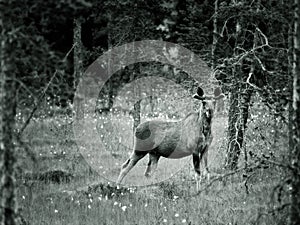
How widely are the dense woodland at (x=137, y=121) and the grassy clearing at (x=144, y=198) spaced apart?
0.03 m

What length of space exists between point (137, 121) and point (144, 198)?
5.43m

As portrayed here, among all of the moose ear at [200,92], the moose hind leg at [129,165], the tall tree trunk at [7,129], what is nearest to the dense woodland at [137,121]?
the tall tree trunk at [7,129]

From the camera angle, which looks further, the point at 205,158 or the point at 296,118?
the point at 205,158

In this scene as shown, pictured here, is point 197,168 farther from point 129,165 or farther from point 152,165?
point 129,165

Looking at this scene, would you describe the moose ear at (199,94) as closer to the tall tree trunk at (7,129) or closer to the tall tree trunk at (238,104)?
the tall tree trunk at (238,104)

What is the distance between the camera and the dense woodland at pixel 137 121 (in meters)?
4.41

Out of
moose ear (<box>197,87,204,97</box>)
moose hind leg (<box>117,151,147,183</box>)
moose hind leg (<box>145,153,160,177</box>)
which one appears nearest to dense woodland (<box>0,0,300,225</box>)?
moose ear (<box>197,87,204,97</box>)

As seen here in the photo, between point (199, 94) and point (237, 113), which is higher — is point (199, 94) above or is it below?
above

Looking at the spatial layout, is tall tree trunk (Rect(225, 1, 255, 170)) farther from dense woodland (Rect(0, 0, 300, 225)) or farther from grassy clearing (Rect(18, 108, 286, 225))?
grassy clearing (Rect(18, 108, 286, 225))

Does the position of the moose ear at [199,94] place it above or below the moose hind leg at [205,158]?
above

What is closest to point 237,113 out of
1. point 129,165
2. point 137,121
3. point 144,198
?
point 144,198

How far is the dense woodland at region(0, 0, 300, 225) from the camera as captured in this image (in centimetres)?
441

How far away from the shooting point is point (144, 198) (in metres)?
8.43

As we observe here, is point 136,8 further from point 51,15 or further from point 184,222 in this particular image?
point 51,15
